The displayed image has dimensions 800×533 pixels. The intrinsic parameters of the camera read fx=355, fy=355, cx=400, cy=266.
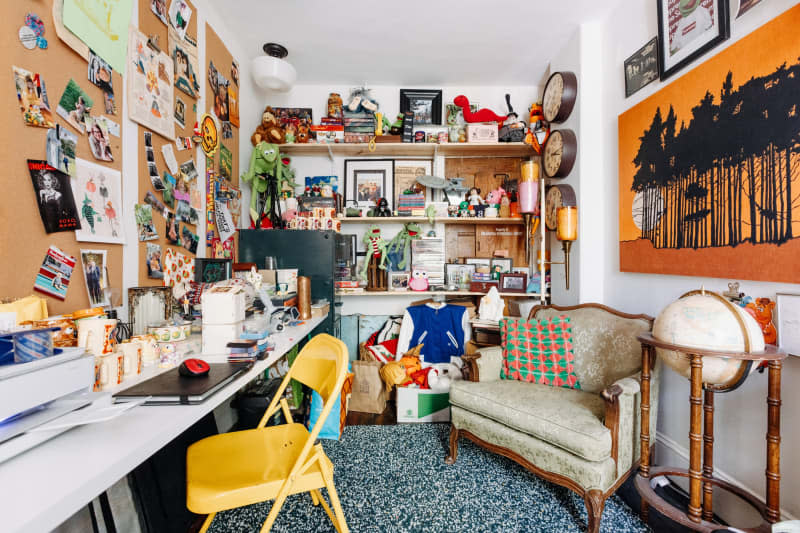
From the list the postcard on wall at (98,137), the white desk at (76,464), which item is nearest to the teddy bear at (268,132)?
the postcard on wall at (98,137)

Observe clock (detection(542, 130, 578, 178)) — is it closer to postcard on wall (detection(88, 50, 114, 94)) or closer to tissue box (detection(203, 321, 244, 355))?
tissue box (detection(203, 321, 244, 355))

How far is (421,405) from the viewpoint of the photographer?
2449 mm

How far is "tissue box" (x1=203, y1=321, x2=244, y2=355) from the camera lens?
1381mm

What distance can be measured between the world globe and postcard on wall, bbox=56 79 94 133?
2260 millimetres

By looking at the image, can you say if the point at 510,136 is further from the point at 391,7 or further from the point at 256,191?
the point at 256,191

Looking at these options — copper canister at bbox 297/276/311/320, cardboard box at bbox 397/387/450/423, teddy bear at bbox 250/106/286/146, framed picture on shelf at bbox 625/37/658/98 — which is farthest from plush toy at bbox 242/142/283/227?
framed picture on shelf at bbox 625/37/658/98

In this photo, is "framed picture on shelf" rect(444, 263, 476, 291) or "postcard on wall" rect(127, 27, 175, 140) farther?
"framed picture on shelf" rect(444, 263, 476, 291)

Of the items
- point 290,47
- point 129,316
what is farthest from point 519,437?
point 290,47

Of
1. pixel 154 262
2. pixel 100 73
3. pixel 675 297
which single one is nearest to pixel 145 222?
pixel 154 262

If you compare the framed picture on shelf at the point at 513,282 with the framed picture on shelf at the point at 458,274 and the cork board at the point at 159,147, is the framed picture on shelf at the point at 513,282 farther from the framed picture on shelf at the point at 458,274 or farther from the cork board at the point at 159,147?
the cork board at the point at 159,147

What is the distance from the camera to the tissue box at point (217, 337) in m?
1.38

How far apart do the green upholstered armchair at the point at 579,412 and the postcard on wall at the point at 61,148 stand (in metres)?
1.92

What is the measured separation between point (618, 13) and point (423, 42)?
1254 mm

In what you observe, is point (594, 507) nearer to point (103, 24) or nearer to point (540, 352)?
point (540, 352)
